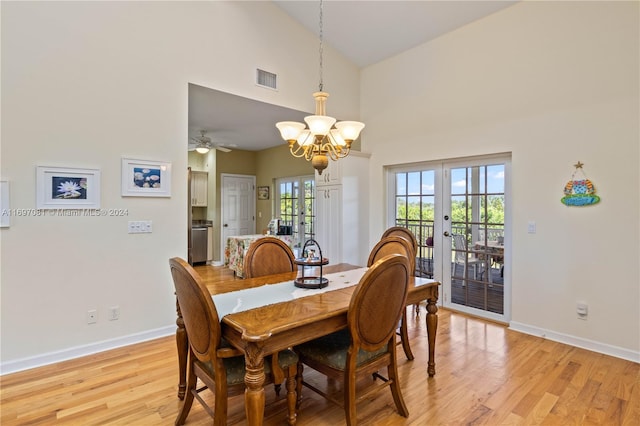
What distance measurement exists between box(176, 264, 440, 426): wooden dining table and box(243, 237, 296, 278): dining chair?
0.26m

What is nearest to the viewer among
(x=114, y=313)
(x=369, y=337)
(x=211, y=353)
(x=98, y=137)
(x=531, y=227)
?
(x=211, y=353)

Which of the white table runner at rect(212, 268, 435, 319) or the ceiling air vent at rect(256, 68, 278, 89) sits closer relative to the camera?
the white table runner at rect(212, 268, 435, 319)

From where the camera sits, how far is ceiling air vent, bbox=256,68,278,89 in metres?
3.95

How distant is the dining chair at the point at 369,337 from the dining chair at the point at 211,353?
208 millimetres

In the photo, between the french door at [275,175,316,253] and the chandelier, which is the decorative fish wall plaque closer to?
the chandelier

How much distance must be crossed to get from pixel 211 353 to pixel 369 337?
0.82m

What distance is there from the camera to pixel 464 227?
4.14 metres

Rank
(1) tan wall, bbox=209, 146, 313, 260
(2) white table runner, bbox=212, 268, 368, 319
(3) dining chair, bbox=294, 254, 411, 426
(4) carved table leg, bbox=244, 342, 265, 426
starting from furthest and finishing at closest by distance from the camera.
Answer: (1) tan wall, bbox=209, 146, 313, 260 → (2) white table runner, bbox=212, 268, 368, 319 → (3) dining chair, bbox=294, 254, 411, 426 → (4) carved table leg, bbox=244, 342, 265, 426

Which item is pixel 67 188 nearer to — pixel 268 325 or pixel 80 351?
pixel 80 351

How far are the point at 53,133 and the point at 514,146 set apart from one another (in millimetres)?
4342

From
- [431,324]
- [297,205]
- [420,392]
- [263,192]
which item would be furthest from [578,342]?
[263,192]

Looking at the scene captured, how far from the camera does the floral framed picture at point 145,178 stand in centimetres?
310

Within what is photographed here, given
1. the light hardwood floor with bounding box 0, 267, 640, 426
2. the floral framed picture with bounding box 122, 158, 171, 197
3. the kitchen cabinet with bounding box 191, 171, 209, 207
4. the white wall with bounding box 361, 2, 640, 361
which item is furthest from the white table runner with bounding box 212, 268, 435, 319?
the kitchen cabinet with bounding box 191, 171, 209, 207

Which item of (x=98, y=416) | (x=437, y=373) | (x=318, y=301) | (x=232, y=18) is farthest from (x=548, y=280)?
(x=232, y=18)
